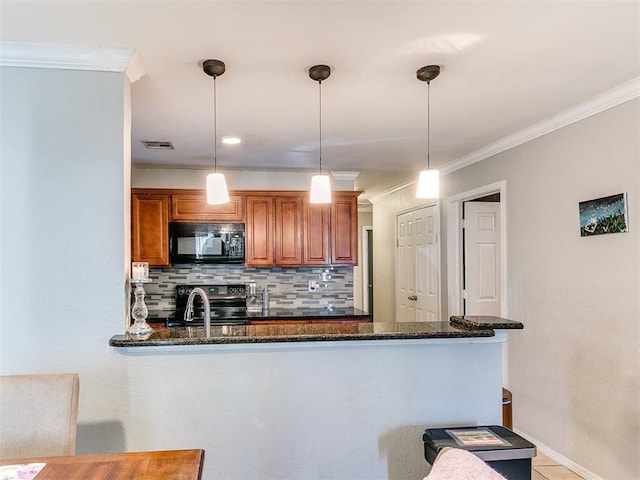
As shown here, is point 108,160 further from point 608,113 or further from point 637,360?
point 637,360

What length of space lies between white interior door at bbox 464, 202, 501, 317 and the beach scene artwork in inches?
63.1

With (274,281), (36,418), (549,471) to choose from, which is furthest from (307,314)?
(36,418)

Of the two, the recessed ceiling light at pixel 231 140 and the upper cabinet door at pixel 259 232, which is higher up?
the recessed ceiling light at pixel 231 140

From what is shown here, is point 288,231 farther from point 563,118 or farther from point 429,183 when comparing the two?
point 563,118

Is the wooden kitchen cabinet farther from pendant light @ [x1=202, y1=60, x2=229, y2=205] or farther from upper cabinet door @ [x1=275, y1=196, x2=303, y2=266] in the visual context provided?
pendant light @ [x1=202, y1=60, x2=229, y2=205]

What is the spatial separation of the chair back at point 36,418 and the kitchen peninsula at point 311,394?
43 centimetres

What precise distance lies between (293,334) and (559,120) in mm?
2253

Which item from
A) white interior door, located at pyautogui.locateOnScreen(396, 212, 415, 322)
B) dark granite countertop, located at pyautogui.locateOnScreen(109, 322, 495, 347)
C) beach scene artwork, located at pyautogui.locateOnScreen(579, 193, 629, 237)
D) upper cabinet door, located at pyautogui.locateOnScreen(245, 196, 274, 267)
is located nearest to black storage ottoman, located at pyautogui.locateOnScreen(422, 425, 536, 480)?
dark granite countertop, located at pyautogui.locateOnScreen(109, 322, 495, 347)

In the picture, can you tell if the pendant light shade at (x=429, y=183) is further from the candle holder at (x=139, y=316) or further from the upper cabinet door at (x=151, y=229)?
the upper cabinet door at (x=151, y=229)

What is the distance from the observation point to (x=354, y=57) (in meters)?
2.05

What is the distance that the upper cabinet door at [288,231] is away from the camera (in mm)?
4492

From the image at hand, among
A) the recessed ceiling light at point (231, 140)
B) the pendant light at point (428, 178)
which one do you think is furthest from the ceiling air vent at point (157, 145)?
the pendant light at point (428, 178)

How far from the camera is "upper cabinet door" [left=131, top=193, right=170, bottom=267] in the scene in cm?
432

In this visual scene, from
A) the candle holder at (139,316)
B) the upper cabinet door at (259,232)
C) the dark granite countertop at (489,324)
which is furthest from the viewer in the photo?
the upper cabinet door at (259,232)
